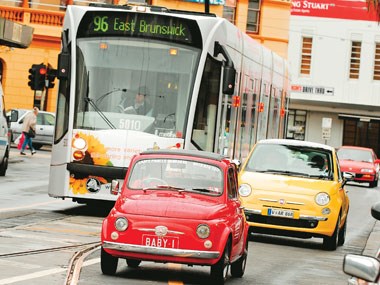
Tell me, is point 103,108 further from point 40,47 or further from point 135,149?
point 40,47

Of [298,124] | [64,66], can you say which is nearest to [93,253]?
[64,66]

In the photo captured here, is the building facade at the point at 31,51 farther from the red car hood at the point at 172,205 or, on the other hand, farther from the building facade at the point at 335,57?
the red car hood at the point at 172,205

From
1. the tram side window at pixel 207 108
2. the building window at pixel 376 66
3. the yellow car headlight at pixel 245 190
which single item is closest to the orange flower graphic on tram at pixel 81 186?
the tram side window at pixel 207 108

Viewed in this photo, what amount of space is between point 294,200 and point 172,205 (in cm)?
593

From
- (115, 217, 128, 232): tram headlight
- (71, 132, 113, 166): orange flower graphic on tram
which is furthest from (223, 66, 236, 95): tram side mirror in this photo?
(115, 217, 128, 232): tram headlight

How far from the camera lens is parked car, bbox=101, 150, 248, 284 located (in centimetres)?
1186

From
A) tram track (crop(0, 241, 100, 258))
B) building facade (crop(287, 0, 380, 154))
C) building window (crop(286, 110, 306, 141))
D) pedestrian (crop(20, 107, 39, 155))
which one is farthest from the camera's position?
building window (crop(286, 110, 306, 141))

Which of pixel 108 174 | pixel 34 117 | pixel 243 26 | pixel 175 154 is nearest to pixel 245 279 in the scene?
pixel 175 154

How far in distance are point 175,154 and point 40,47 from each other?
1733 inches

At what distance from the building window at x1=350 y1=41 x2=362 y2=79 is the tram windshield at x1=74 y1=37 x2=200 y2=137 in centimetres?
5855

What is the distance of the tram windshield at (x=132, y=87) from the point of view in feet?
65.5

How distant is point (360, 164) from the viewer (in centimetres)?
4722

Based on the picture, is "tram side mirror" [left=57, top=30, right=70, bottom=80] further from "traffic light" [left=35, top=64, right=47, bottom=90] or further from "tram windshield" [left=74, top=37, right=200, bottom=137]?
"traffic light" [left=35, top=64, right=47, bottom=90]

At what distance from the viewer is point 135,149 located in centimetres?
1984
